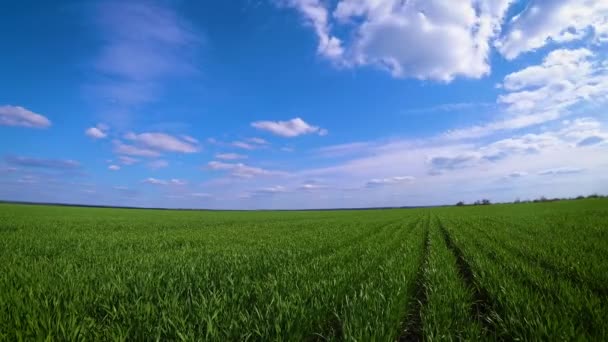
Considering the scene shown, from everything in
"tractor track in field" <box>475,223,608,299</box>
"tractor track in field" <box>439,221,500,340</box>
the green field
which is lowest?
"tractor track in field" <box>439,221,500,340</box>

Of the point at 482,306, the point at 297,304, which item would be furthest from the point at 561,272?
the point at 297,304

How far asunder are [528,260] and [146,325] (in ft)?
31.5

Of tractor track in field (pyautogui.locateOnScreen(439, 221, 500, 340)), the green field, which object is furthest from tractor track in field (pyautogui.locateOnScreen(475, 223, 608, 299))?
tractor track in field (pyautogui.locateOnScreen(439, 221, 500, 340))

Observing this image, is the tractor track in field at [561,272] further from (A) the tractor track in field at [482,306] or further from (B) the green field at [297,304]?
(A) the tractor track in field at [482,306]

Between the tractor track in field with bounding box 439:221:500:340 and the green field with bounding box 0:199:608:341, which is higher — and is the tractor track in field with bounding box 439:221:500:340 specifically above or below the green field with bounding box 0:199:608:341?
below

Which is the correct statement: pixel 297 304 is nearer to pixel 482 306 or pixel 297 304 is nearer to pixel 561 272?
pixel 482 306

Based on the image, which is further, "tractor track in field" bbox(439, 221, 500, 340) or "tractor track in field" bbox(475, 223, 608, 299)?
"tractor track in field" bbox(475, 223, 608, 299)

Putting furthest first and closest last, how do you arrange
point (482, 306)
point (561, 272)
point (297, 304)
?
point (561, 272) → point (482, 306) → point (297, 304)

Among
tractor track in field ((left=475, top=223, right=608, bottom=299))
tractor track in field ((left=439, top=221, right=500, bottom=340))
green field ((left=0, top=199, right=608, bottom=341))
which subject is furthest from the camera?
tractor track in field ((left=475, top=223, right=608, bottom=299))

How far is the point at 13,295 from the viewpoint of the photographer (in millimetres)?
3928

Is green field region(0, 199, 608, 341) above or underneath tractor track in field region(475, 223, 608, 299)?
above

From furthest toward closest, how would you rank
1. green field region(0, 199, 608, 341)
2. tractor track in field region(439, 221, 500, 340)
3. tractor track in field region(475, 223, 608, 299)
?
tractor track in field region(475, 223, 608, 299)
tractor track in field region(439, 221, 500, 340)
green field region(0, 199, 608, 341)

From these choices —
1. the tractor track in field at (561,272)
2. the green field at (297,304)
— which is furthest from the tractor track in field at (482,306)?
the tractor track in field at (561,272)

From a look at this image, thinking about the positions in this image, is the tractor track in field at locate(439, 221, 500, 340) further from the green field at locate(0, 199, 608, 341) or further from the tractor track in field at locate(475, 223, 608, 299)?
the tractor track in field at locate(475, 223, 608, 299)
